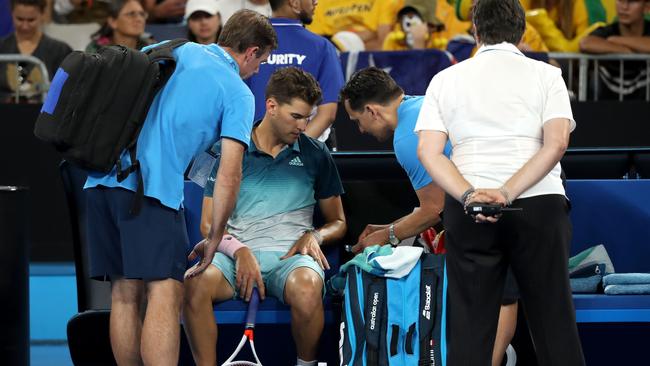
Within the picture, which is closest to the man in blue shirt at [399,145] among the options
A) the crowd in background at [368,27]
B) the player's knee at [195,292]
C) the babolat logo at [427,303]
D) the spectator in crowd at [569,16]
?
the babolat logo at [427,303]

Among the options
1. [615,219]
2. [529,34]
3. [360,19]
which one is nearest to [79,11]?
[360,19]

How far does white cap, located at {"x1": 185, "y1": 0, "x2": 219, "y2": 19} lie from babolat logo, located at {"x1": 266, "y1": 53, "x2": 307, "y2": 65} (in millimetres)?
2025

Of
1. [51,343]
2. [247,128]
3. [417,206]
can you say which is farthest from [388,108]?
[51,343]

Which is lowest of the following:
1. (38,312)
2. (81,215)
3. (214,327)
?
(38,312)

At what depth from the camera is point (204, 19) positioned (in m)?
7.87

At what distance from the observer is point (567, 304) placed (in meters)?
3.92

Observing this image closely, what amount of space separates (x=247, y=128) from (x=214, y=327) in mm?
926

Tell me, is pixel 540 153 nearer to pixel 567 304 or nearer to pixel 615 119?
pixel 567 304

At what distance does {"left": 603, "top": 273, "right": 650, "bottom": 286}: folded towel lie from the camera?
4738 mm

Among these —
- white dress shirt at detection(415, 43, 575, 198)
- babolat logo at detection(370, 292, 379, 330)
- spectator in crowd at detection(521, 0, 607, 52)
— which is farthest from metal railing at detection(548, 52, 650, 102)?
white dress shirt at detection(415, 43, 575, 198)

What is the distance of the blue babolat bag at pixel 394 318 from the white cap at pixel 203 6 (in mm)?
3601

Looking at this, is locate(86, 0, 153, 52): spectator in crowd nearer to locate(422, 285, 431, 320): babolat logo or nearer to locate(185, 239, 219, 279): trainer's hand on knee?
locate(185, 239, 219, 279): trainer's hand on knee

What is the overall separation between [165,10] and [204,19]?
3.76 feet

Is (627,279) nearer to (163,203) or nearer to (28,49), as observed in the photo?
(163,203)
